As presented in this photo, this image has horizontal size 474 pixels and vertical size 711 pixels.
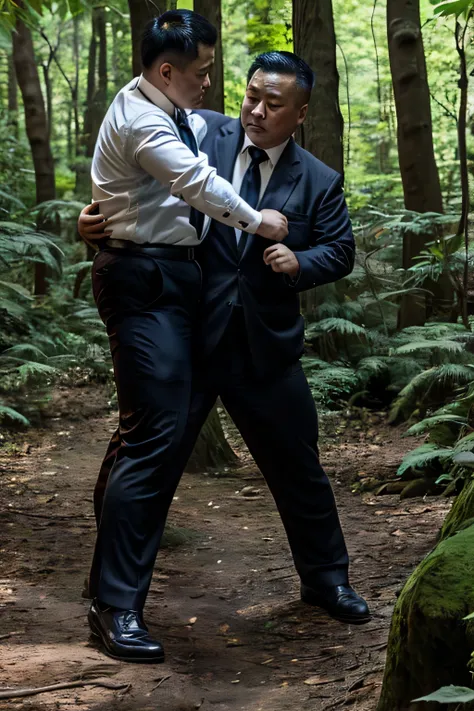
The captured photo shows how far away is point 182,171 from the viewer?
3.49m

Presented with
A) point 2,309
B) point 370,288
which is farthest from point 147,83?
point 370,288

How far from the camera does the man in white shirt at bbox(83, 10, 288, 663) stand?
367cm

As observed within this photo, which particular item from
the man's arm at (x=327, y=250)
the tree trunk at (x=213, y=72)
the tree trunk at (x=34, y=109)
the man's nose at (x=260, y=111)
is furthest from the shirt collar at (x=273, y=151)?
the tree trunk at (x=34, y=109)

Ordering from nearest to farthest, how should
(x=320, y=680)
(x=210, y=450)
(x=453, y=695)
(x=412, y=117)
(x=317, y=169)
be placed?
(x=453, y=695) < (x=320, y=680) < (x=317, y=169) < (x=210, y=450) < (x=412, y=117)

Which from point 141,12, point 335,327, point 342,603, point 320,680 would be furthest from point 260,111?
point 335,327

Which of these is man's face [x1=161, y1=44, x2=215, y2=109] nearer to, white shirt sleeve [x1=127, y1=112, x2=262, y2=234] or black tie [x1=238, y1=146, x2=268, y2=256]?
white shirt sleeve [x1=127, y1=112, x2=262, y2=234]

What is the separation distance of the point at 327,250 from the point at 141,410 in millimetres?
1071

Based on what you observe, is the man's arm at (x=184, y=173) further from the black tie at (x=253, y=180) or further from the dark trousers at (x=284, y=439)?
the dark trousers at (x=284, y=439)

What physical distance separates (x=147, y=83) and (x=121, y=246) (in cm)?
67

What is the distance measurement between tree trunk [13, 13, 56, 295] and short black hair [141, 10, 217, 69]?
1103 cm

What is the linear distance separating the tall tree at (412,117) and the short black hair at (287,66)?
6947mm

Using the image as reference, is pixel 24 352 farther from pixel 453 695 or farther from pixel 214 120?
pixel 453 695

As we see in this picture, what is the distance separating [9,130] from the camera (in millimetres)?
18094

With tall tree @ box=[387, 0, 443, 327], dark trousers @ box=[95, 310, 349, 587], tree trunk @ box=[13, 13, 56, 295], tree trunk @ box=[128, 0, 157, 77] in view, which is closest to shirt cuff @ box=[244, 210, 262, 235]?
dark trousers @ box=[95, 310, 349, 587]
